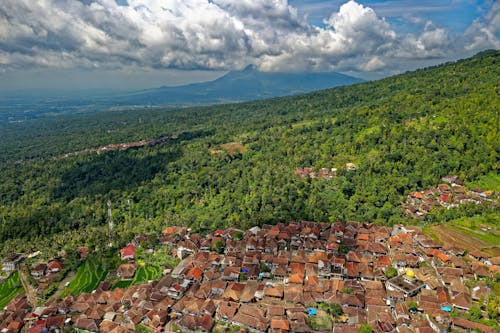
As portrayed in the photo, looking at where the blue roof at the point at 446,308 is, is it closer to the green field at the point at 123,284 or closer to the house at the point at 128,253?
the green field at the point at 123,284

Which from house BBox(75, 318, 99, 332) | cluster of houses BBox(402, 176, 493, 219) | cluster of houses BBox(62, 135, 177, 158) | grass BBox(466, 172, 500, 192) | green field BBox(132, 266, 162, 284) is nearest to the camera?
house BBox(75, 318, 99, 332)

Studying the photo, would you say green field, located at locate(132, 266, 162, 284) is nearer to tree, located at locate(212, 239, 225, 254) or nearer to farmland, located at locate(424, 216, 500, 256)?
tree, located at locate(212, 239, 225, 254)

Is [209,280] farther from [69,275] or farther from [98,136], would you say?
[98,136]

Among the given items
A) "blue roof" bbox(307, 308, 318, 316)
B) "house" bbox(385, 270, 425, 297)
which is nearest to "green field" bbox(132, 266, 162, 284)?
"blue roof" bbox(307, 308, 318, 316)

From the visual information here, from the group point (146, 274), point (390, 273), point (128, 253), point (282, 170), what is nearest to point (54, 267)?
point (128, 253)

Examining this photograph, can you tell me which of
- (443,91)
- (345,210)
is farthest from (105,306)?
(443,91)

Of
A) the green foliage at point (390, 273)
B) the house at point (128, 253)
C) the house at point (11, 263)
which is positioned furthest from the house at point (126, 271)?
the green foliage at point (390, 273)
